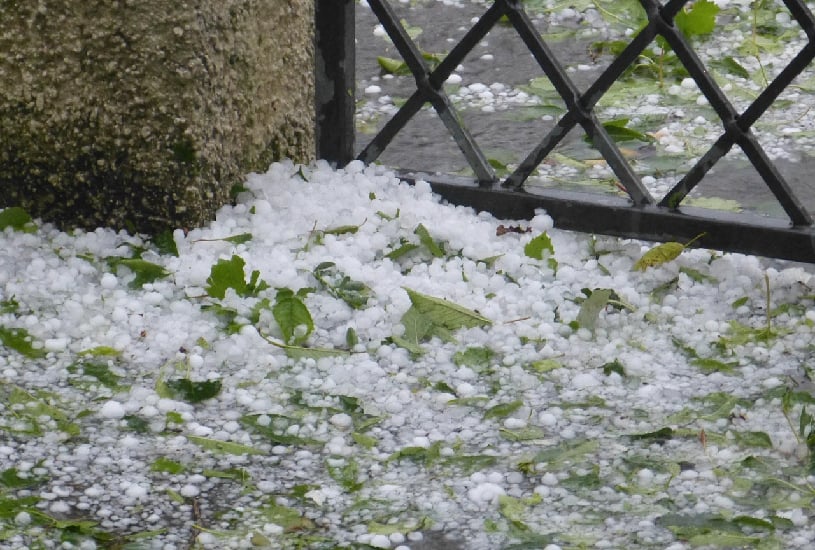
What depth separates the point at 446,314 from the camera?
2.17 metres

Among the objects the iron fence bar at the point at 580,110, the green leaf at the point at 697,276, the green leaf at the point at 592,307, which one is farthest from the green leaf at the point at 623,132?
the green leaf at the point at 592,307

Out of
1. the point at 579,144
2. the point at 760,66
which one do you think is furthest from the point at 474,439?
the point at 760,66

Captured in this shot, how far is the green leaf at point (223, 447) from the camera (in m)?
1.82

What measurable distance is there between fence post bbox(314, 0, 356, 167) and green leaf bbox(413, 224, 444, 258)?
0.35 m

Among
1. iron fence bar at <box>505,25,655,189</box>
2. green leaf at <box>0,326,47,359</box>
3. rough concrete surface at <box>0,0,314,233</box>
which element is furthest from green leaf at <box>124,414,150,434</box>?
iron fence bar at <box>505,25,655,189</box>

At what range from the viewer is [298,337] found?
2.11 meters

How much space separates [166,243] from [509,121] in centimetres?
115

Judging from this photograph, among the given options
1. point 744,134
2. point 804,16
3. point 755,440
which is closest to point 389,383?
point 755,440

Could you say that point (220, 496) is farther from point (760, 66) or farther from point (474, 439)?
point (760, 66)

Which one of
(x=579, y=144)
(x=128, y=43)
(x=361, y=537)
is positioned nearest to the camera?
(x=361, y=537)

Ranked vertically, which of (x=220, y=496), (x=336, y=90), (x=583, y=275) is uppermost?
(x=336, y=90)

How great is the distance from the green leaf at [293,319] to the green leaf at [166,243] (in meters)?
0.34

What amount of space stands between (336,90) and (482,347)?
789 millimetres

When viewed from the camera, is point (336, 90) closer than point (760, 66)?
Yes
